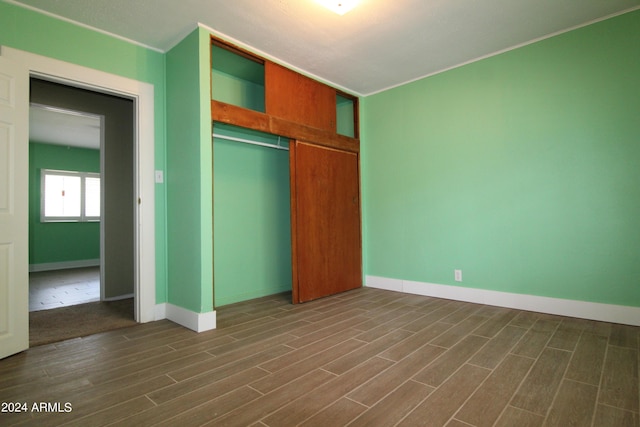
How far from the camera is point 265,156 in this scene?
397cm

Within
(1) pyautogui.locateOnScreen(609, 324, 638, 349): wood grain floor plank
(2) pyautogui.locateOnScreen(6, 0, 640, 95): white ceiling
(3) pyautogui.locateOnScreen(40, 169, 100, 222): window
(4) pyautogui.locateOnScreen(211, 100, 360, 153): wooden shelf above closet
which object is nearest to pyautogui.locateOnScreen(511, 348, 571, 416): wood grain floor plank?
(1) pyautogui.locateOnScreen(609, 324, 638, 349): wood grain floor plank

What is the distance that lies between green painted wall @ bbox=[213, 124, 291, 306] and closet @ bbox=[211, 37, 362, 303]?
0.12 metres

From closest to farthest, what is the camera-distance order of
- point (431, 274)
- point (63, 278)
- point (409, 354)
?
point (409, 354), point (431, 274), point (63, 278)

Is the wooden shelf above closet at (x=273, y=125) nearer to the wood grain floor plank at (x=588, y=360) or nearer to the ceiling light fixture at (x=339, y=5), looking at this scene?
the ceiling light fixture at (x=339, y=5)

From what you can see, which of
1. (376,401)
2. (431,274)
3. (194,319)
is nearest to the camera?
(376,401)

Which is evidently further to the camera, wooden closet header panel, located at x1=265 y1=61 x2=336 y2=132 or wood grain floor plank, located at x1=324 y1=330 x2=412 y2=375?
wooden closet header panel, located at x1=265 y1=61 x2=336 y2=132

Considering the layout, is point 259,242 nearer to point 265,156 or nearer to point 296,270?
point 296,270

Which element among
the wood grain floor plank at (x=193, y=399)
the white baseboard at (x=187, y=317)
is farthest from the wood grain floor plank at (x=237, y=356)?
the white baseboard at (x=187, y=317)

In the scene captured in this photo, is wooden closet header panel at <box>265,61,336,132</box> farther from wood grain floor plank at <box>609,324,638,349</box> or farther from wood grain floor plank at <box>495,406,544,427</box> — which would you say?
wood grain floor plank at <box>609,324,638,349</box>

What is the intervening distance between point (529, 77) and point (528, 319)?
227 centimetres

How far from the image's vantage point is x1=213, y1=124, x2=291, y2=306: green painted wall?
354 cm

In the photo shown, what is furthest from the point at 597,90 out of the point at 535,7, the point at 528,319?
the point at 528,319

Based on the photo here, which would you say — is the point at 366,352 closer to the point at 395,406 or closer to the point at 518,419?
the point at 395,406

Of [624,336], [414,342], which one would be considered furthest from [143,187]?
[624,336]
